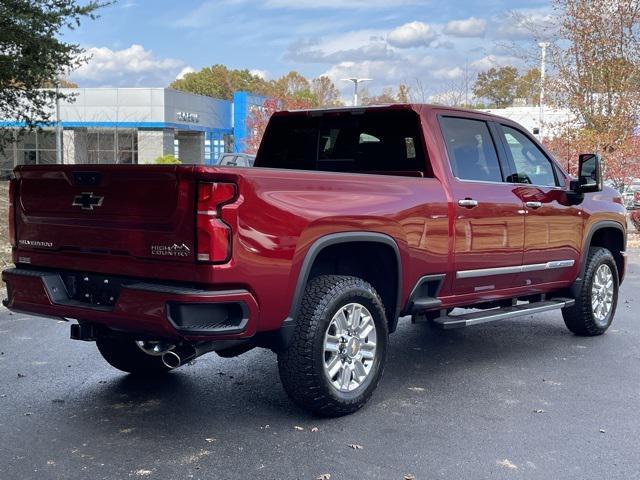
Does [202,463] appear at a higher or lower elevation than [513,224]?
lower

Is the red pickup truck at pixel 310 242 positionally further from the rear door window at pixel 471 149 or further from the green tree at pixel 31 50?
the green tree at pixel 31 50

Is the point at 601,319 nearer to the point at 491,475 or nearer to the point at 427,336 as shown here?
the point at 427,336

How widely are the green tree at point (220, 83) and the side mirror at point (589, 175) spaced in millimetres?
82650

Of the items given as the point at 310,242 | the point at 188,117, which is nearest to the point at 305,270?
the point at 310,242

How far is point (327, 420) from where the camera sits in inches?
195

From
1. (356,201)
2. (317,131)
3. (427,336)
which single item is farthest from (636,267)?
(356,201)

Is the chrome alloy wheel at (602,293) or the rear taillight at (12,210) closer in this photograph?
the rear taillight at (12,210)

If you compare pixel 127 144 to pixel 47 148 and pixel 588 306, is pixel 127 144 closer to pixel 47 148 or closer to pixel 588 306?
pixel 47 148

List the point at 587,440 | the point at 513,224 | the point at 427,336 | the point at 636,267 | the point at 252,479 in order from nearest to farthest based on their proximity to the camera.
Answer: the point at 252,479 < the point at 587,440 < the point at 513,224 < the point at 427,336 < the point at 636,267

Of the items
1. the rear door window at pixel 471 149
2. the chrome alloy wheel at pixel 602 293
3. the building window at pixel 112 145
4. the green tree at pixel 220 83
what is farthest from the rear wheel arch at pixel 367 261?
the green tree at pixel 220 83

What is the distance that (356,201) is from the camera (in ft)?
16.4

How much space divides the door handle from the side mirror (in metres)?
1.59

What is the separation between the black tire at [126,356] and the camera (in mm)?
5812

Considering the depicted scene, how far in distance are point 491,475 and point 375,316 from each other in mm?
1434
